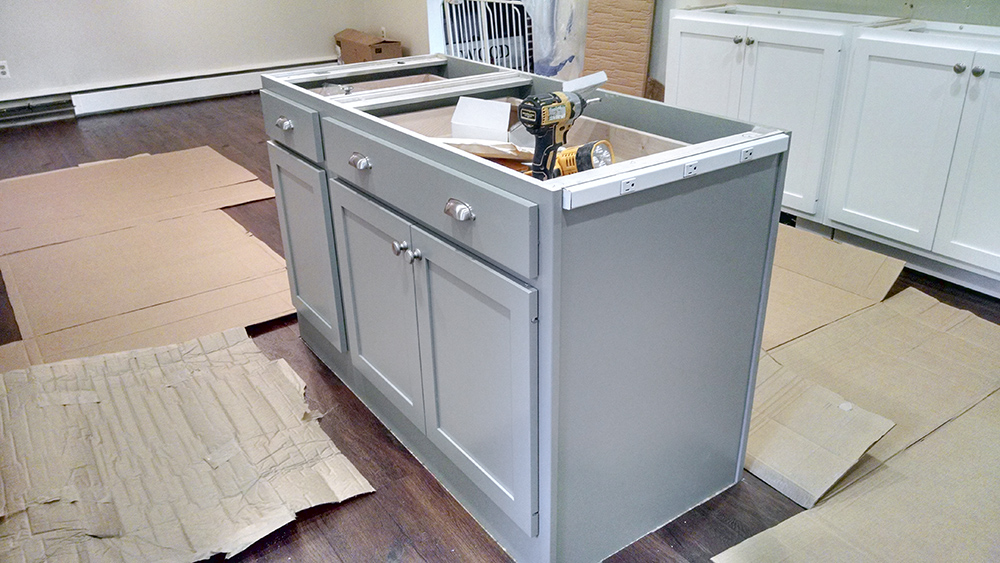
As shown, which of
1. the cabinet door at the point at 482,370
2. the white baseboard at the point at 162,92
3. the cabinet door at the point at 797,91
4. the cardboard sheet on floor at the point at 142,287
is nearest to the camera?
the cabinet door at the point at 482,370

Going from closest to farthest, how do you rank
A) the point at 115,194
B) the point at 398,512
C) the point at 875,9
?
the point at 398,512 → the point at 875,9 → the point at 115,194

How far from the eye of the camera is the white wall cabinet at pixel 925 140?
7.98 feet

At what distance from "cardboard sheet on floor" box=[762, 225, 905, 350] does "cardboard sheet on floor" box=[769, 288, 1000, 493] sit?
0.05 m

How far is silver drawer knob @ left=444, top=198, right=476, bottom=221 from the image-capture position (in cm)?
132

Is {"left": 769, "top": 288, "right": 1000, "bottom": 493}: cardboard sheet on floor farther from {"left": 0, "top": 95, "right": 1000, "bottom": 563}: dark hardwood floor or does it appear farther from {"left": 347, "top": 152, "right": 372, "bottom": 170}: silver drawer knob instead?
{"left": 347, "top": 152, "right": 372, "bottom": 170}: silver drawer knob

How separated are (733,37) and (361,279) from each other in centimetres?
205

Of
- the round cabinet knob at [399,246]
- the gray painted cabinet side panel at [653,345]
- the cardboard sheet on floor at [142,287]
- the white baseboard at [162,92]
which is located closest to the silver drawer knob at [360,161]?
the round cabinet knob at [399,246]

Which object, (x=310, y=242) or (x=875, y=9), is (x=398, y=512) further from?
(x=875, y=9)

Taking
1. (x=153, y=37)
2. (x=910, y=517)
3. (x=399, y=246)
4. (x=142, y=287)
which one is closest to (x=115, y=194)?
(x=142, y=287)

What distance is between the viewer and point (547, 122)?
4.60 feet

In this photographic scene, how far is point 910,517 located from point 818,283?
3.94 ft

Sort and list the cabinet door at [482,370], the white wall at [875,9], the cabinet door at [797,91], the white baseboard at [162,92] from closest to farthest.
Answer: the cabinet door at [482,370] → the white wall at [875,9] → the cabinet door at [797,91] → the white baseboard at [162,92]

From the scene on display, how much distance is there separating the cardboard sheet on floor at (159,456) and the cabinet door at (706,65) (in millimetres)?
2059

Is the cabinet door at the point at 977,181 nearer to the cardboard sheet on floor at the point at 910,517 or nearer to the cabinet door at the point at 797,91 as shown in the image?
the cabinet door at the point at 797,91
